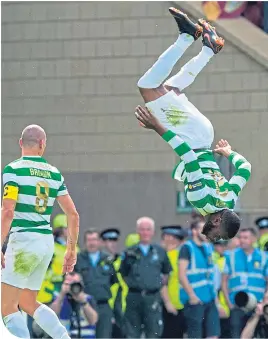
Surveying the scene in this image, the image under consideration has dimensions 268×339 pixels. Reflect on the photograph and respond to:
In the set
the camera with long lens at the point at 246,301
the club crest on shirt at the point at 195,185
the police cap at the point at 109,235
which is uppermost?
the club crest on shirt at the point at 195,185

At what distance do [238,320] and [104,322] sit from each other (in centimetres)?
144

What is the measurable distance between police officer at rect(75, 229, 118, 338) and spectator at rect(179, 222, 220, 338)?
0.81 m

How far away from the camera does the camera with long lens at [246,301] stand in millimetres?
14727

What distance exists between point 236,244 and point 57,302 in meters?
2.17

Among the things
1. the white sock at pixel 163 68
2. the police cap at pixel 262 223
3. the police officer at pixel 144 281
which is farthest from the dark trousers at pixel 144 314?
the white sock at pixel 163 68

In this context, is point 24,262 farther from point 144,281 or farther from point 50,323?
point 144,281

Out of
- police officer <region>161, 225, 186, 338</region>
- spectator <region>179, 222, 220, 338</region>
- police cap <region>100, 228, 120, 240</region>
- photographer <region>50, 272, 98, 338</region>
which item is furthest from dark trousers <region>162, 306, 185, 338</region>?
police cap <region>100, 228, 120, 240</region>

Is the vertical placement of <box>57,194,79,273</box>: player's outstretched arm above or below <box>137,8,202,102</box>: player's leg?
below

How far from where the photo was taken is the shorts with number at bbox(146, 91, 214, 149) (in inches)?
436

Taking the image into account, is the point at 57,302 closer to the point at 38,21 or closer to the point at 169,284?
the point at 169,284

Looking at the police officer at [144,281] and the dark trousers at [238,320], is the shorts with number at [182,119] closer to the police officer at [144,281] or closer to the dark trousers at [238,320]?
the police officer at [144,281]

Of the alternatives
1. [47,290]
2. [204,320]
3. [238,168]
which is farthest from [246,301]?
[238,168]

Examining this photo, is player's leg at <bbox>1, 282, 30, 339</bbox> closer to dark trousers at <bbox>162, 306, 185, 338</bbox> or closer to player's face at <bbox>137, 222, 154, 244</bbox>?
player's face at <bbox>137, 222, 154, 244</bbox>

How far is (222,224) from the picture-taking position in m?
11.1
